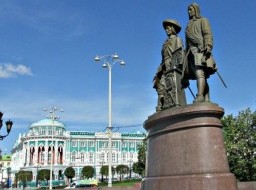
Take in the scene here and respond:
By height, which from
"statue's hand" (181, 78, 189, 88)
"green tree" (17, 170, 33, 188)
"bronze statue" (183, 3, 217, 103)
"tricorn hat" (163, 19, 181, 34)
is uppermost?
"tricorn hat" (163, 19, 181, 34)

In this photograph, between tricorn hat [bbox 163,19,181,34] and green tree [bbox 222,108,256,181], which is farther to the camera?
green tree [bbox 222,108,256,181]

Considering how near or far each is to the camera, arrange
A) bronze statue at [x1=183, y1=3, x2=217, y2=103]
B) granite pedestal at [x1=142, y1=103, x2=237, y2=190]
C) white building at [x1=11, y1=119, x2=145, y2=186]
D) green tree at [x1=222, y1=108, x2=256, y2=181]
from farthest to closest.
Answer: white building at [x1=11, y1=119, x2=145, y2=186], green tree at [x1=222, y1=108, x2=256, y2=181], bronze statue at [x1=183, y1=3, x2=217, y2=103], granite pedestal at [x1=142, y1=103, x2=237, y2=190]

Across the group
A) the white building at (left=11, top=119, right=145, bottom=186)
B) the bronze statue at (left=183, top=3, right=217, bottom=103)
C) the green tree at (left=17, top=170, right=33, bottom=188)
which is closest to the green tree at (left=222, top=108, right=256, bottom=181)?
the bronze statue at (left=183, top=3, right=217, bottom=103)

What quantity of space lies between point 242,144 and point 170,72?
2317 cm

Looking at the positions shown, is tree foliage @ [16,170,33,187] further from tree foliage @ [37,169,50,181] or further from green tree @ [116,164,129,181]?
green tree @ [116,164,129,181]

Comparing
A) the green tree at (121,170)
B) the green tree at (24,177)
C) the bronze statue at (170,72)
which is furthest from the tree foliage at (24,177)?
the bronze statue at (170,72)

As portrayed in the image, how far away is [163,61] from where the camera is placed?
10.2m

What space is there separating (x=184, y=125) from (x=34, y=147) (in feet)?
323

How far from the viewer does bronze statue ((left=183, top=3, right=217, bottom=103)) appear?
340 inches

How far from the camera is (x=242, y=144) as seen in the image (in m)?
30.8

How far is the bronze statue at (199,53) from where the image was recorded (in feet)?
28.3

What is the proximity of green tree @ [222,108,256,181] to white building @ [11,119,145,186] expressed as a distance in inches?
2782

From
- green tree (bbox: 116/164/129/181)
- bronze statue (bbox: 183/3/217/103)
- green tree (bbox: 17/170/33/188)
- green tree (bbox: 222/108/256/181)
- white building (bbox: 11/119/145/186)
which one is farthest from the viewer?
white building (bbox: 11/119/145/186)

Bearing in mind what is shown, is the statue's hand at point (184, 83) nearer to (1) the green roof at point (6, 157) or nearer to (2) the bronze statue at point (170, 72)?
(2) the bronze statue at point (170, 72)
